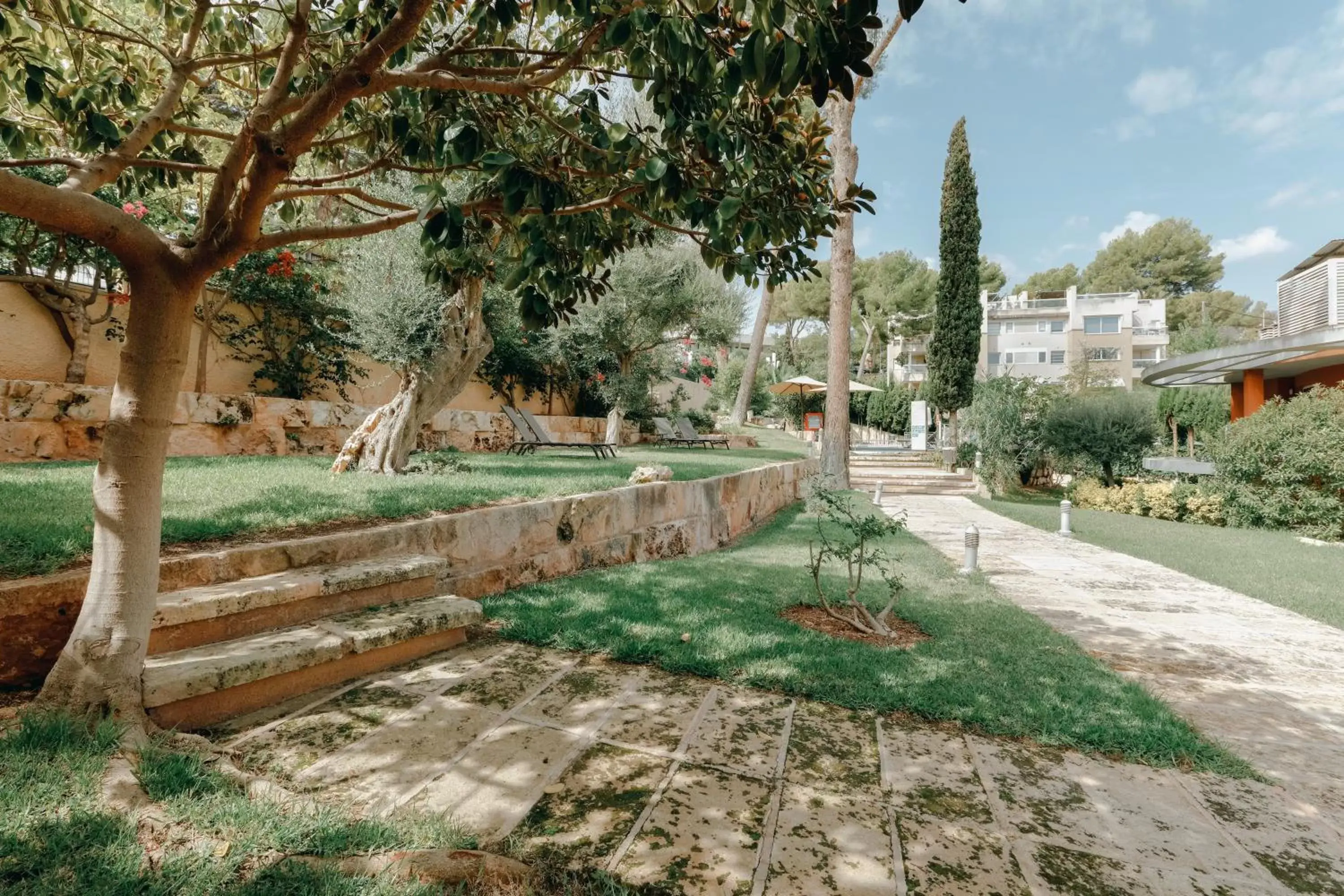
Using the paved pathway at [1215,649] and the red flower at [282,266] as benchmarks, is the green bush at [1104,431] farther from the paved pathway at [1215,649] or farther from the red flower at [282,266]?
the red flower at [282,266]

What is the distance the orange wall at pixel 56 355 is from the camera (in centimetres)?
586

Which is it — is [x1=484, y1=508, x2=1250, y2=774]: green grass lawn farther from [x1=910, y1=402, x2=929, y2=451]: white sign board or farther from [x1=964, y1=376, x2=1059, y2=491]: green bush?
[x1=910, y1=402, x2=929, y2=451]: white sign board

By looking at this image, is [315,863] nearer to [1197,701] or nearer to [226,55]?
[226,55]

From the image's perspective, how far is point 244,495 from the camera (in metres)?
4.13

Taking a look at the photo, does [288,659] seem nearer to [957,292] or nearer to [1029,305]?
[957,292]

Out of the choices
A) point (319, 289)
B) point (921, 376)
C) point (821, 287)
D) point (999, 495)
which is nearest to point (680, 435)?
point (999, 495)

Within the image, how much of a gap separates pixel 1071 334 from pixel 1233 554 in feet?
123

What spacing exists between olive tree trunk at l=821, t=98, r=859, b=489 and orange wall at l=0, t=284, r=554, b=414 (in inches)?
370

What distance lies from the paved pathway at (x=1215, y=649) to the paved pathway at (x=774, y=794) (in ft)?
1.82

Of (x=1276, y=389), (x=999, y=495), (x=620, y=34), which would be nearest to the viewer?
(x=620, y=34)

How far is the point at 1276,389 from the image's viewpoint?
13.2 meters

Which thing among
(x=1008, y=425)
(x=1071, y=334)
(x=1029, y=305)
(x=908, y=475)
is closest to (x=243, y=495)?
(x=1008, y=425)

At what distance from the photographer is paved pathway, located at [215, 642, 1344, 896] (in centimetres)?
177

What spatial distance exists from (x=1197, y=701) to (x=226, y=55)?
6.11 meters
